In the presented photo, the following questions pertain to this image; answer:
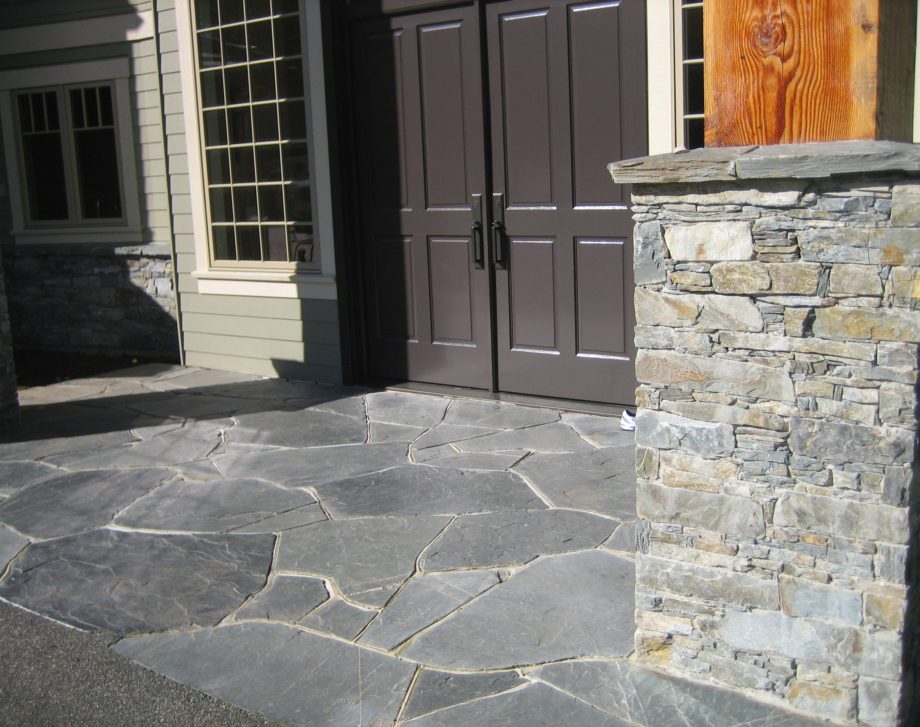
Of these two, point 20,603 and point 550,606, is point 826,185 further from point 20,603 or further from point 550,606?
point 20,603

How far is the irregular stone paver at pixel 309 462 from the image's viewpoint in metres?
5.47

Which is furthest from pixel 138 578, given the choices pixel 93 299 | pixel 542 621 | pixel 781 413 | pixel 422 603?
pixel 93 299

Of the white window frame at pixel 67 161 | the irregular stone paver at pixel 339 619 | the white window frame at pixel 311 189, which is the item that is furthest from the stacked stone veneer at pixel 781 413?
the white window frame at pixel 67 161

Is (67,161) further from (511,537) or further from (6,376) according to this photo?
(511,537)

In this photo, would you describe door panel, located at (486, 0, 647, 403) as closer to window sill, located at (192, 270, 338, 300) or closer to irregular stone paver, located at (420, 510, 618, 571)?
window sill, located at (192, 270, 338, 300)

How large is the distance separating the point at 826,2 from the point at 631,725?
6.98ft

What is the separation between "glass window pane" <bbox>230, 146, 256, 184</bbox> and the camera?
25.4 feet

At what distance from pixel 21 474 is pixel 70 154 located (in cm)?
461

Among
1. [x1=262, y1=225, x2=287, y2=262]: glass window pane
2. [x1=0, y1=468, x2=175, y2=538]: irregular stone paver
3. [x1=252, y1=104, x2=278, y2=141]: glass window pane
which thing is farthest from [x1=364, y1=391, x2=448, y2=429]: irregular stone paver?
[x1=252, y1=104, x2=278, y2=141]: glass window pane

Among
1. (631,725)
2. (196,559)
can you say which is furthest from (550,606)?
(196,559)

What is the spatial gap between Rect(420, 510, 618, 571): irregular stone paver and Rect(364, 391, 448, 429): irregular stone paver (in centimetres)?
174

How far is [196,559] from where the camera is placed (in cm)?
440

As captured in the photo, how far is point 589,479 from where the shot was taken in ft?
16.9

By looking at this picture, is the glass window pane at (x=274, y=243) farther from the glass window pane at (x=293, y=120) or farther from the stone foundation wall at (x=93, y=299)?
the stone foundation wall at (x=93, y=299)
